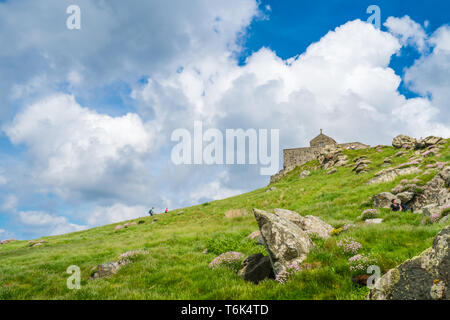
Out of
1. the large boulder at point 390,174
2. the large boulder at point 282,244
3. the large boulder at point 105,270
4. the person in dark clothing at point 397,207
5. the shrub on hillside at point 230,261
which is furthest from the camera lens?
the large boulder at point 390,174

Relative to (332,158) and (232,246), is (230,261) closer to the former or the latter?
(232,246)

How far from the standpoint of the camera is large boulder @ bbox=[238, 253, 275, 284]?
927 cm

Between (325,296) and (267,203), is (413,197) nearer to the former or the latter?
(325,296)

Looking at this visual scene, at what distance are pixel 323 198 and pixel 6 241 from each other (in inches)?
2251

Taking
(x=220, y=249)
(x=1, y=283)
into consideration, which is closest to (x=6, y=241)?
(x=1, y=283)

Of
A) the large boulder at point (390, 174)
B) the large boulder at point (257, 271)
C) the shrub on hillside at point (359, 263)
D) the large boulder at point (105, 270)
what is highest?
the large boulder at point (390, 174)

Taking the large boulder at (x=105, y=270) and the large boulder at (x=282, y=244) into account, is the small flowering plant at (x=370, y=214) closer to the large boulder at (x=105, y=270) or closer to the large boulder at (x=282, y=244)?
the large boulder at (x=282, y=244)

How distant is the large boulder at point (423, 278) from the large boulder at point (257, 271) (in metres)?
4.19

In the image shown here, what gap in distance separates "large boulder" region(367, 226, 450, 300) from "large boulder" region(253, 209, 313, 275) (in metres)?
3.44

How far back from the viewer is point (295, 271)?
834 centimetres

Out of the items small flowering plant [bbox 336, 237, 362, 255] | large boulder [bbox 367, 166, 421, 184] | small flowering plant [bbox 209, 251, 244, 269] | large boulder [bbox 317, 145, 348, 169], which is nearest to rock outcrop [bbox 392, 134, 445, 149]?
large boulder [bbox 317, 145, 348, 169]

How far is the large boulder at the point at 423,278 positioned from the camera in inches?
192

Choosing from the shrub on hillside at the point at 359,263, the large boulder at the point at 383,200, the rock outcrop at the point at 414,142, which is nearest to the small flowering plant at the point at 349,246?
the shrub on hillside at the point at 359,263

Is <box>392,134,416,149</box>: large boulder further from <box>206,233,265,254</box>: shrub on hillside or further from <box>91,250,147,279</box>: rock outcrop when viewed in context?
<box>91,250,147,279</box>: rock outcrop
